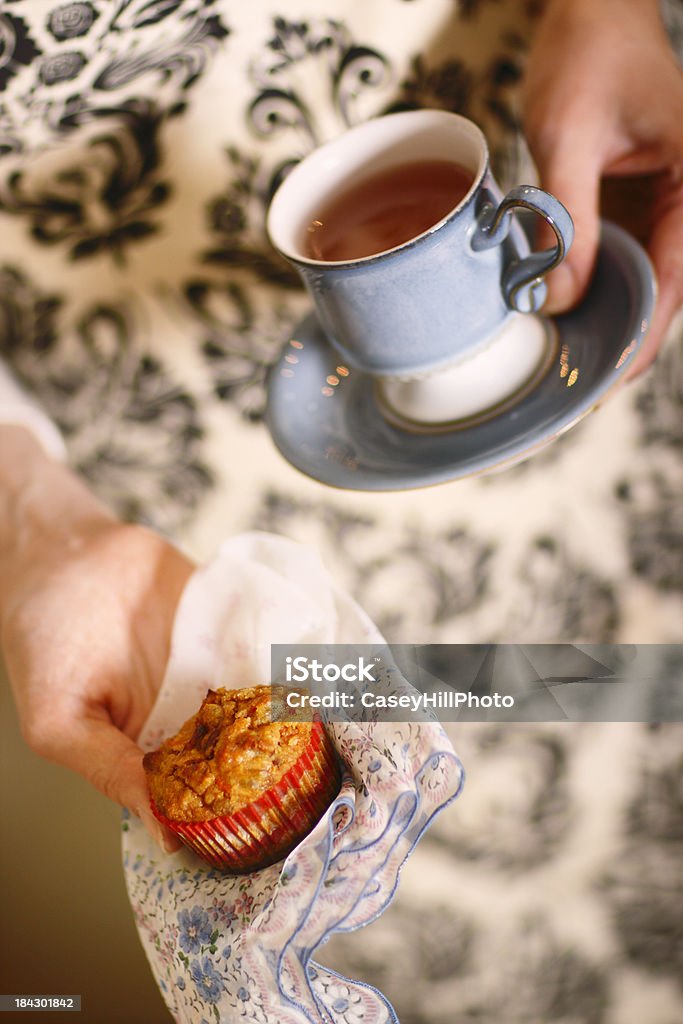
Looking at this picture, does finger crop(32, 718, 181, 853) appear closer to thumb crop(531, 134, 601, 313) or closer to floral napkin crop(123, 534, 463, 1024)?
floral napkin crop(123, 534, 463, 1024)

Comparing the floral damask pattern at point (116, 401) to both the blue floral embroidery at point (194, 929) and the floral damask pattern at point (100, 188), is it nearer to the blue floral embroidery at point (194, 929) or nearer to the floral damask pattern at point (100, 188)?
the floral damask pattern at point (100, 188)

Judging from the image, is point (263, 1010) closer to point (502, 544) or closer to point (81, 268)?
point (502, 544)

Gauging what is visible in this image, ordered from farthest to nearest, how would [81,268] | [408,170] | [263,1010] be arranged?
1. [81,268]
2. [408,170]
3. [263,1010]

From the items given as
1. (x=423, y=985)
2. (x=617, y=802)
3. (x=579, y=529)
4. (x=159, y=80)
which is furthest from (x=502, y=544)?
(x=159, y=80)

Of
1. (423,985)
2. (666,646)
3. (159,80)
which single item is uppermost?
(159,80)

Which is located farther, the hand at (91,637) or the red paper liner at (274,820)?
the hand at (91,637)

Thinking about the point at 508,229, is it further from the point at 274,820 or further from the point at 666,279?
the point at 274,820

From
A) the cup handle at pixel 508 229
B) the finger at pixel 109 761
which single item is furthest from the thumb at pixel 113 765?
the cup handle at pixel 508 229
